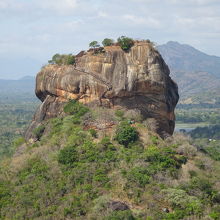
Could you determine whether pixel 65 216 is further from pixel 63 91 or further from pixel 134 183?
pixel 63 91

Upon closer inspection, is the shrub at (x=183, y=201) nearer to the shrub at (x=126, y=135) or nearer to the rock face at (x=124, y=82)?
the shrub at (x=126, y=135)

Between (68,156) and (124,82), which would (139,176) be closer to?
(68,156)

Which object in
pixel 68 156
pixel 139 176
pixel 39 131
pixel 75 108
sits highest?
pixel 75 108

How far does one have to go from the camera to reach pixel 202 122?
148000 mm

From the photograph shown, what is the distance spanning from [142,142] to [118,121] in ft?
9.92

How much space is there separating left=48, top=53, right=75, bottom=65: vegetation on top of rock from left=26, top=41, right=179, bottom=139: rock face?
70cm

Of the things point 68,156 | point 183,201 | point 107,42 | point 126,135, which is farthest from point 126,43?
point 183,201

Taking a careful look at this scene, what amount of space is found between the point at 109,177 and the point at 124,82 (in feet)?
34.9

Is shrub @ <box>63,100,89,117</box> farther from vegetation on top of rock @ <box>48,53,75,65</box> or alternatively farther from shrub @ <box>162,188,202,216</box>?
shrub @ <box>162,188,202,216</box>

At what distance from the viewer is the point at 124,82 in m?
36.2

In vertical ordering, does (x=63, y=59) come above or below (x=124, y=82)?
above

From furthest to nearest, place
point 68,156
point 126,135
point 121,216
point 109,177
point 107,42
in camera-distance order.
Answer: point 107,42
point 126,135
point 68,156
point 109,177
point 121,216

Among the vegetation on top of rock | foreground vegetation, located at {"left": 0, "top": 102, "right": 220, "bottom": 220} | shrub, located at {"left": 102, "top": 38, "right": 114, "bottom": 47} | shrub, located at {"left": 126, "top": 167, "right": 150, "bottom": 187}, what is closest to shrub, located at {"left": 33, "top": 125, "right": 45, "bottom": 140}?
foreground vegetation, located at {"left": 0, "top": 102, "right": 220, "bottom": 220}

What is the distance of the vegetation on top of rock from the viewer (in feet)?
131
